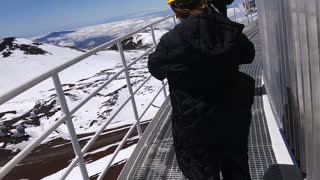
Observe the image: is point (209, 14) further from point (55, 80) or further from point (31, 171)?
point (31, 171)

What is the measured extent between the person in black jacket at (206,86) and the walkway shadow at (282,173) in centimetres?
37

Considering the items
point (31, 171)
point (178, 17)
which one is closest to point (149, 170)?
point (178, 17)

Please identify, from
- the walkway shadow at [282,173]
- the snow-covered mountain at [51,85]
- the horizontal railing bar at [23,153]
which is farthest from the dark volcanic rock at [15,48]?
the horizontal railing bar at [23,153]

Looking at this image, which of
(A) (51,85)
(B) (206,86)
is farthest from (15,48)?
(B) (206,86)

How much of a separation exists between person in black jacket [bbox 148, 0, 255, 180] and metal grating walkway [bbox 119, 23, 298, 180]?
22.8 inches

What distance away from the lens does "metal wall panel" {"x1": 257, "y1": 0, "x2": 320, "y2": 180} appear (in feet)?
3.81

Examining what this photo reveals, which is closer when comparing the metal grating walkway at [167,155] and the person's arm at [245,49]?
the person's arm at [245,49]

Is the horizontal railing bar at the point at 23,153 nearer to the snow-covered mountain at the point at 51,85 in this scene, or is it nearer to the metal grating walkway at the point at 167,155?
the metal grating walkway at the point at 167,155

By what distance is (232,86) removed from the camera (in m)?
1.39

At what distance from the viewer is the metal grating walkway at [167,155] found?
2119 millimetres

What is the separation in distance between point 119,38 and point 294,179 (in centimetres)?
121

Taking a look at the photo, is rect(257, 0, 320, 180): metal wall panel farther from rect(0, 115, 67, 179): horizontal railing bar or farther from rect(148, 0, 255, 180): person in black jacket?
rect(0, 115, 67, 179): horizontal railing bar

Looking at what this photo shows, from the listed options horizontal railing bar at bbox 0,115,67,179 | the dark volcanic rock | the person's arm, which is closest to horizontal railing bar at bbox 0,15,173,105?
horizontal railing bar at bbox 0,115,67,179

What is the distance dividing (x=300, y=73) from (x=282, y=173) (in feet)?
2.32
